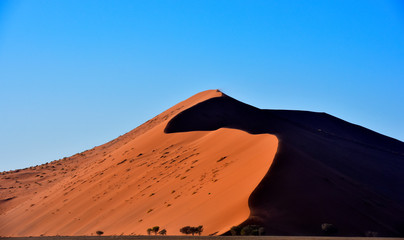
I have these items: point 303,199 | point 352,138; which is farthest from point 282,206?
point 352,138

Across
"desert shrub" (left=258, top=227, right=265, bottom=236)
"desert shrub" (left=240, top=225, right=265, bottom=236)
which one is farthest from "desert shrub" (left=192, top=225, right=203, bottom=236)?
"desert shrub" (left=258, top=227, right=265, bottom=236)

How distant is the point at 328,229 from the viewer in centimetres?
3234

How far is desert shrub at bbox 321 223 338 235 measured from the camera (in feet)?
106

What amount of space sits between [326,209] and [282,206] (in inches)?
110

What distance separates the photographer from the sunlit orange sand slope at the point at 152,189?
38.1 metres

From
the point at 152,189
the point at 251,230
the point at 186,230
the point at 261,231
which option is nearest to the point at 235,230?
the point at 251,230

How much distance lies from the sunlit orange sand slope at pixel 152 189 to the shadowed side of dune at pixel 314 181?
122 cm

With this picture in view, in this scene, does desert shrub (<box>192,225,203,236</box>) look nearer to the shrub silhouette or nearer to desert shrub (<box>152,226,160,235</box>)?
the shrub silhouette

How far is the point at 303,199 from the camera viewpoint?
3575cm

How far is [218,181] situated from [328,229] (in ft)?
36.6

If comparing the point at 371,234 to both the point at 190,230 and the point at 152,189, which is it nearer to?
the point at 190,230

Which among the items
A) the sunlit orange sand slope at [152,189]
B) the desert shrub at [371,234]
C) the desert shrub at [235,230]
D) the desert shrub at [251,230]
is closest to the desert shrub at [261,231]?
the desert shrub at [251,230]

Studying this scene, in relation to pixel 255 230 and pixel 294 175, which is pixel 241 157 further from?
pixel 255 230

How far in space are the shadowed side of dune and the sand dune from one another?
0.32 feet
